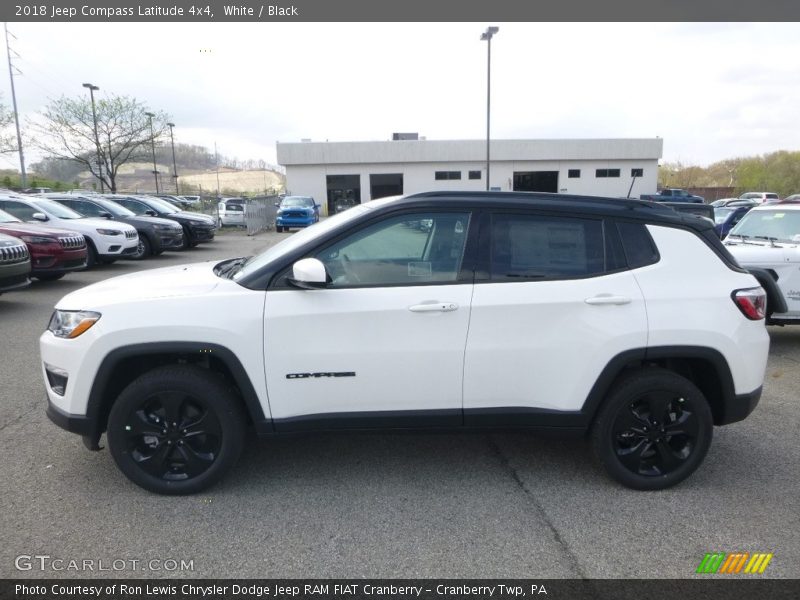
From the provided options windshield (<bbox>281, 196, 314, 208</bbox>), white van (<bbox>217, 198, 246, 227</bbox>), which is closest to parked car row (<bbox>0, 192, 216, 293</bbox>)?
windshield (<bbox>281, 196, 314, 208</bbox>)

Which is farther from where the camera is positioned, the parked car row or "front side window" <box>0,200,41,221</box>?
"front side window" <box>0,200,41,221</box>

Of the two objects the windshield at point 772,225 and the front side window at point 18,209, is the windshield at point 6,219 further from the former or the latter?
the windshield at point 772,225

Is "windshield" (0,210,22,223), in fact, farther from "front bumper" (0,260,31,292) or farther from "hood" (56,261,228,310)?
"hood" (56,261,228,310)

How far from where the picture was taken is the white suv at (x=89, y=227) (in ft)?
39.2

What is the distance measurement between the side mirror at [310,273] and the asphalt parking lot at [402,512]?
1.31 meters

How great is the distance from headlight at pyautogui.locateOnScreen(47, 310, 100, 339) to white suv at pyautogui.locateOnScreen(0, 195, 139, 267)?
9649 mm

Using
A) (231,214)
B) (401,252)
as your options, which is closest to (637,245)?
(401,252)

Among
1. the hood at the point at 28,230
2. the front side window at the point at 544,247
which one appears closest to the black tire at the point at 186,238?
the hood at the point at 28,230

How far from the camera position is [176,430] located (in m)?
3.33

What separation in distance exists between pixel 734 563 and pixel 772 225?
6.06 meters

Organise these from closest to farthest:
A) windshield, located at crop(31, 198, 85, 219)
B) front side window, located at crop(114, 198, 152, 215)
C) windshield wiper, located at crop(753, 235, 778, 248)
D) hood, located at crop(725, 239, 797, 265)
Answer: hood, located at crop(725, 239, 797, 265), windshield wiper, located at crop(753, 235, 778, 248), windshield, located at crop(31, 198, 85, 219), front side window, located at crop(114, 198, 152, 215)

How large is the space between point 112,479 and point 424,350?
2174 mm

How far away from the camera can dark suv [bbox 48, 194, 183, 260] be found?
593 inches

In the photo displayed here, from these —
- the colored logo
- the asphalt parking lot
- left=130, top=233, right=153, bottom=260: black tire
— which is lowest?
the colored logo
